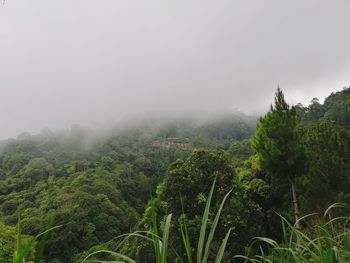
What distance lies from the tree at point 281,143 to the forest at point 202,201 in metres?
0.03

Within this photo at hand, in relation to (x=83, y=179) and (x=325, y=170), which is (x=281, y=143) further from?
(x=83, y=179)

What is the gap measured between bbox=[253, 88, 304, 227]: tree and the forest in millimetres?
30

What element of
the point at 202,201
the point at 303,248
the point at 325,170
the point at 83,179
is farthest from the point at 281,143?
the point at 83,179

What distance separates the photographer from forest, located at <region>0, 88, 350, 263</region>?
111 cm

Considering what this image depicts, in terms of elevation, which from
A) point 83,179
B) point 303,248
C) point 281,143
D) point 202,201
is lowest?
point 83,179

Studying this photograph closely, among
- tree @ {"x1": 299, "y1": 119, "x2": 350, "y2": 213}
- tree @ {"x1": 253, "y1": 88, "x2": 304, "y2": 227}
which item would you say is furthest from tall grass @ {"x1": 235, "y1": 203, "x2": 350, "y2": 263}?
tree @ {"x1": 253, "y1": 88, "x2": 304, "y2": 227}

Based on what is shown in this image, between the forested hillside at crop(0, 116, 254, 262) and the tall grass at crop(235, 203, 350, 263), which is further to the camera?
the forested hillside at crop(0, 116, 254, 262)

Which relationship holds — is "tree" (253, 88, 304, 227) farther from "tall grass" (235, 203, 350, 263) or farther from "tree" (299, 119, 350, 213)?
"tall grass" (235, 203, 350, 263)

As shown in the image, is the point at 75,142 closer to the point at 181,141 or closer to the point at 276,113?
the point at 181,141

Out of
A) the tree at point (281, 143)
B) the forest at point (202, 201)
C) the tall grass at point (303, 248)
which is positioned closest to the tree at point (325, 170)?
the forest at point (202, 201)

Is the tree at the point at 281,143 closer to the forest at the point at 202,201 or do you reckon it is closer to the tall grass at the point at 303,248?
A: the forest at the point at 202,201

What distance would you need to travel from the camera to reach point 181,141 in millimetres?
85125

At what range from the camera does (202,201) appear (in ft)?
41.3

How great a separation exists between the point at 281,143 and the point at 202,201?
3.14 meters
